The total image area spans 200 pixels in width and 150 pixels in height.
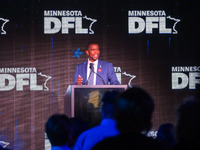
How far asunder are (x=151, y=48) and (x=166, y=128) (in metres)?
3.64

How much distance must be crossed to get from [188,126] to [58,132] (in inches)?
36.7

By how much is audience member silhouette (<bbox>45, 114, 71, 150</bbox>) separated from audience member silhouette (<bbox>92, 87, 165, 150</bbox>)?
29.6 inches

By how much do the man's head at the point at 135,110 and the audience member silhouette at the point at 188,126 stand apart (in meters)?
0.12

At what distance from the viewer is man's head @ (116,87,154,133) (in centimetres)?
127

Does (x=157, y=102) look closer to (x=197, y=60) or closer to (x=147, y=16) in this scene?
(x=197, y=60)

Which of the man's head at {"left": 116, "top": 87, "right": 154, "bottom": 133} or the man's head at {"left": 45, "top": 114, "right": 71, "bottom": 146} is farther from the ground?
the man's head at {"left": 116, "top": 87, "right": 154, "bottom": 133}

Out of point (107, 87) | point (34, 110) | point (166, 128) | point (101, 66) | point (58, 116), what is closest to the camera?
point (58, 116)

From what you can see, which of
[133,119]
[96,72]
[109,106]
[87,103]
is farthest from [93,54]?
[133,119]

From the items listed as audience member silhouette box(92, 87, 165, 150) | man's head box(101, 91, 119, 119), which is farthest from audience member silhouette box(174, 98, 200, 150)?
man's head box(101, 91, 119, 119)

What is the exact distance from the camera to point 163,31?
19.7ft

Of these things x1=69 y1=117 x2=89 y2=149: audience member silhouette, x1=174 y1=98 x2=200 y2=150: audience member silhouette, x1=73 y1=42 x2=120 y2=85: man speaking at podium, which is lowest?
x1=69 y1=117 x2=89 y2=149: audience member silhouette

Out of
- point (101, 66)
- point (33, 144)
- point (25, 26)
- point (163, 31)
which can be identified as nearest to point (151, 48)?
point (163, 31)

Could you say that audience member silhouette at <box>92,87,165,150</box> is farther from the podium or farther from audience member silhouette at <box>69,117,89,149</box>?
the podium

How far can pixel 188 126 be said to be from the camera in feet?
4.10
